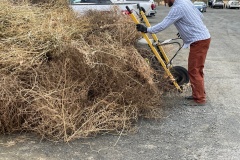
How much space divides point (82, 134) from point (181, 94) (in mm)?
2339

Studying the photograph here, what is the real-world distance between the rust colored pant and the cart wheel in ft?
1.55

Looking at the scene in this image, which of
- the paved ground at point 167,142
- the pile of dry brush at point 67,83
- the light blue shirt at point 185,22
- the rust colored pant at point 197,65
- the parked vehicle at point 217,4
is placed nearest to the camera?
the paved ground at point 167,142

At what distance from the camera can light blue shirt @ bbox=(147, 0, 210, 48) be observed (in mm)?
5594

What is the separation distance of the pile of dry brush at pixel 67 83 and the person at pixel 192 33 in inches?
22.8

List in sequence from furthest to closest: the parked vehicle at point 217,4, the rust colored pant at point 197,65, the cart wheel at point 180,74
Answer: the parked vehicle at point 217,4
the cart wheel at point 180,74
the rust colored pant at point 197,65

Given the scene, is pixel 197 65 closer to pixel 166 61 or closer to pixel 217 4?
pixel 166 61

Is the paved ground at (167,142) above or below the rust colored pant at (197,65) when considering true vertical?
below

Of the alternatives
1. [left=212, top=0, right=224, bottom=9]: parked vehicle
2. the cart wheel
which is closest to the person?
the cart wheel

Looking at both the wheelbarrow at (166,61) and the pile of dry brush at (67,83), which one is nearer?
the pile of dry brush at (67,83)

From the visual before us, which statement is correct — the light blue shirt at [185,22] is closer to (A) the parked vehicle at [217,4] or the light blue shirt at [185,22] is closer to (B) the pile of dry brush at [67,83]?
(B) the pile of dry brush at [67,83]

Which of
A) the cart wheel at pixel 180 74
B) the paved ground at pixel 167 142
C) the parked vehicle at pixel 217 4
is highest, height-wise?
the cart wheel at pixel 180 74

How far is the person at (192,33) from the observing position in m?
5.61

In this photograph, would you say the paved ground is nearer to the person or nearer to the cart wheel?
the person

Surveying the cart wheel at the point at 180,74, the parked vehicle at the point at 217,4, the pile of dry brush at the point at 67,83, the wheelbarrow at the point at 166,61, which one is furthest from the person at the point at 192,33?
the parked vehicle at the point at 217,4
